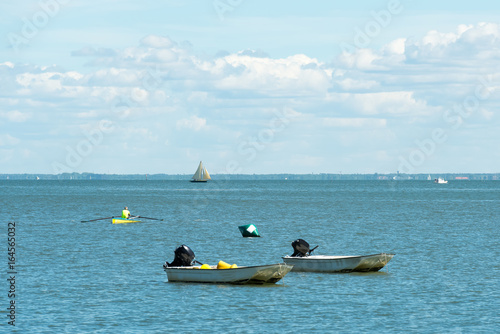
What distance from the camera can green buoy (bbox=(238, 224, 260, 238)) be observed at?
84.9 m

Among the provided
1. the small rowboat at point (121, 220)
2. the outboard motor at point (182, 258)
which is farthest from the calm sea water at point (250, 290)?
the small rowboat at point (121, 220)

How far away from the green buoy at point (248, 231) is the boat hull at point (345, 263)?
28316 mm

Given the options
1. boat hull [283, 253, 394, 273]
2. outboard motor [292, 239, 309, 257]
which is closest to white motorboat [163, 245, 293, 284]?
boat hull [283, 253, 394, 273]

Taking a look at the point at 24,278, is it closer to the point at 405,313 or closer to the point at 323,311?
the point at 323,311

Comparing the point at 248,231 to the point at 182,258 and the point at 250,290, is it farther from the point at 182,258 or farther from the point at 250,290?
the point at 250,290

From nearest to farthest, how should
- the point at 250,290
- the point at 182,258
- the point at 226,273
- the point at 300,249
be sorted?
1. the point at 250,290
2. the point at 226,273
3. the point at 182,258
4. the point at 300,249

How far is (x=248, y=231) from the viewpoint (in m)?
85.8

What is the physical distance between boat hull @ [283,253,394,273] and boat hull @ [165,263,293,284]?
7176 mm

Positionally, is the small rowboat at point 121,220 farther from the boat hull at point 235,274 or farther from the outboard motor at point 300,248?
the boat hull at point 235,274

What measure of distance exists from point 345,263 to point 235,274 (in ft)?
35.0

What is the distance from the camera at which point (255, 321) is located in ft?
130

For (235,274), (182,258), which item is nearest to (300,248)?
(235,274)

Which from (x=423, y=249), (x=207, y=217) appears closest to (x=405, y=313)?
(x=423, y=249)

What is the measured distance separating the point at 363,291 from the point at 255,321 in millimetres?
11349
